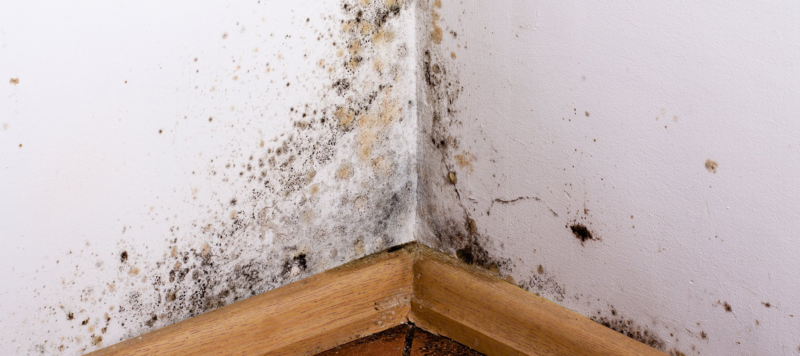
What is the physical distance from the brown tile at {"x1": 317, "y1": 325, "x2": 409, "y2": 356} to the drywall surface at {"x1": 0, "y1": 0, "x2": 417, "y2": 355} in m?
0.17

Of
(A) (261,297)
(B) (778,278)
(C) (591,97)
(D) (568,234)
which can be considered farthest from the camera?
A: (A) (261,297)

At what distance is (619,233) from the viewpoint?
0.85 meters

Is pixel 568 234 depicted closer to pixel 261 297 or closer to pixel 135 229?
pixel 261 297

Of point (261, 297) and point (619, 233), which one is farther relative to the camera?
point (261, 297)

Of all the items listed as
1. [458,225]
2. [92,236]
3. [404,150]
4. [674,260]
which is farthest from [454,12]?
[92,236]

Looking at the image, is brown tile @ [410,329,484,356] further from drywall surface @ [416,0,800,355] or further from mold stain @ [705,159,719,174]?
mold stain @ [705,159,719,174]

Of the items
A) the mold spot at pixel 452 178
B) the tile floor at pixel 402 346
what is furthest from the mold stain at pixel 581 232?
the tile floor at pixel 402 346

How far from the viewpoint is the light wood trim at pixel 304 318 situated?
3.18ft

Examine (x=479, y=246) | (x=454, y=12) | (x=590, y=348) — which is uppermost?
(x=454, y=12)

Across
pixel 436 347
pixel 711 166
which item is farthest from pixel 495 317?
pixel 711 166

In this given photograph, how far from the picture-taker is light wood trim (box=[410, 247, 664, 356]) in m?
0.97

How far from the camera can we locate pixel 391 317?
117 centimetres

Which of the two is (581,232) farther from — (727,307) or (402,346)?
Answer: (402,346)

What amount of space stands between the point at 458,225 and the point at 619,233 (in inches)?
12.6
